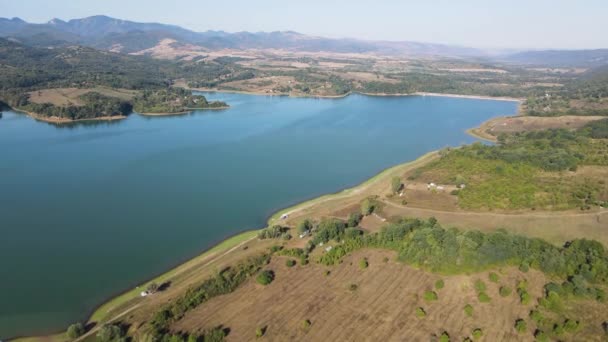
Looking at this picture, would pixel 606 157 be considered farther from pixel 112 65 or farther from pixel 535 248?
pixel 112 65

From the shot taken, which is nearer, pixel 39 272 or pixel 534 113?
pixel 39 272

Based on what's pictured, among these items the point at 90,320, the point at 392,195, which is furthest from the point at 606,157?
the point at 90,320

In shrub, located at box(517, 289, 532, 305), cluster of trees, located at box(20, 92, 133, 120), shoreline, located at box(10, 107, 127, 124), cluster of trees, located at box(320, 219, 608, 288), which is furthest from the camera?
cluster of trees, located at box(20, 92, 133, 120)

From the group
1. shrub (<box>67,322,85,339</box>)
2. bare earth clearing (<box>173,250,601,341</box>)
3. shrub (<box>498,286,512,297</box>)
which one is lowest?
shrub (<box>67,322,85,339</box>)

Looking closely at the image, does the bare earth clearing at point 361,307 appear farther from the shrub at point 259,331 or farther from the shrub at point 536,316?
the shrub at point 536,316

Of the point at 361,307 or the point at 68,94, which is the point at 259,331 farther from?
the point at 68,94

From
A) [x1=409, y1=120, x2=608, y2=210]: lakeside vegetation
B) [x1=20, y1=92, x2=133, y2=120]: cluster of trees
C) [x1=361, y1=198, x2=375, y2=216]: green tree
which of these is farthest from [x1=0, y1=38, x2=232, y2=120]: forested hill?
[x1=361, y1=198, x2=375, y2=216]: green tree

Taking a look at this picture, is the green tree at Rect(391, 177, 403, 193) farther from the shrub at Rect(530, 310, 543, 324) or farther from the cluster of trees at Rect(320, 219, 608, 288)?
the shrub at Rect(530, 310, 543, 324)

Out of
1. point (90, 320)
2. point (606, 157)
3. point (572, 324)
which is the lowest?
point (90, 320)

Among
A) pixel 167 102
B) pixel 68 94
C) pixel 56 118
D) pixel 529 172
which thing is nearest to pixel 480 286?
A: pixel 529 172
